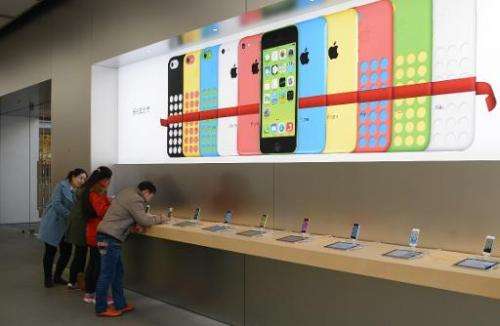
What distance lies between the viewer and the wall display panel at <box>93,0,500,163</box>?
281 cm

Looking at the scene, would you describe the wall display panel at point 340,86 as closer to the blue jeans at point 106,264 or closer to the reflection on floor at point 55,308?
the blue jeans at point 106,264

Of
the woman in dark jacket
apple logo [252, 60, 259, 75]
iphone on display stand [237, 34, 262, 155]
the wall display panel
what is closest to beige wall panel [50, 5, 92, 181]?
the woman in dark jacket

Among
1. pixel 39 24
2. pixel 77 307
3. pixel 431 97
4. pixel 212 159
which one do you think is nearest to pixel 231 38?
pixel 212 159

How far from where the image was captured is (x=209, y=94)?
4.43 meters

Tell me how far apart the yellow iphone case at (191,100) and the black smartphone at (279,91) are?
0.89 metres

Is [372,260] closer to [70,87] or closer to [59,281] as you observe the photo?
[59,281]

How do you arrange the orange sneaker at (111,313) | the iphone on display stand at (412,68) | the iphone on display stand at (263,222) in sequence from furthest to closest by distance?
the orange sneaker at (111,313) → the iphone on display stand at (263,222) → the iphone on display stand at (412,68)

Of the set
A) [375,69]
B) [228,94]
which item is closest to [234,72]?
[228,94]

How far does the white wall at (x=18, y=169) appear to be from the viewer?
392 inches

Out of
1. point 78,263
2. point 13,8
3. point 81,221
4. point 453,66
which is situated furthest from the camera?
point 13,8

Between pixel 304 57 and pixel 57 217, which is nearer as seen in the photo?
pixel 304 57

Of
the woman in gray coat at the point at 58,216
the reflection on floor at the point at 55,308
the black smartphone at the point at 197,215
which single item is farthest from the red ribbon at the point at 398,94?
the woman in gray coat at the point at 58,216

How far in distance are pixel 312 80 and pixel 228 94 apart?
0.96 m

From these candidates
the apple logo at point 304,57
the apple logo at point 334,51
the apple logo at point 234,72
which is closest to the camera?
the apple logo at point 334,51
